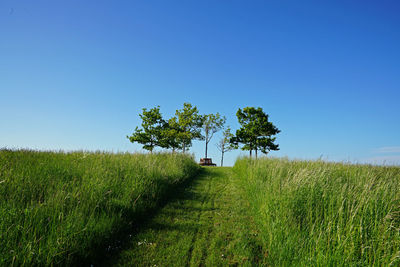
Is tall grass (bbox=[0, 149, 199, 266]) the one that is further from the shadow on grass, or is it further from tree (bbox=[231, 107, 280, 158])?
tree (bbox=[231, 107, 280, 158])

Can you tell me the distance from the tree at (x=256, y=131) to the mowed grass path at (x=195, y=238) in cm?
2677

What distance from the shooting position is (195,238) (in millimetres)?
4125

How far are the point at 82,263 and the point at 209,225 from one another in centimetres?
269

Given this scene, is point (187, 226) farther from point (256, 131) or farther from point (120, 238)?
point (256, 131)

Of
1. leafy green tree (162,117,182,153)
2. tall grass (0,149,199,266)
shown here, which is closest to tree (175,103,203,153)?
leafy green tree (162,117,182,153)

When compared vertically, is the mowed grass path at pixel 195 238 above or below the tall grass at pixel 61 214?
below

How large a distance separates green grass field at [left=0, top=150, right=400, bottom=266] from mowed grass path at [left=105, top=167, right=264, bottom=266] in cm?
2

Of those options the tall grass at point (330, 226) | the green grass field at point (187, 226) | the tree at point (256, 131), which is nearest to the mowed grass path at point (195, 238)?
the green grass field at point (187, 226)

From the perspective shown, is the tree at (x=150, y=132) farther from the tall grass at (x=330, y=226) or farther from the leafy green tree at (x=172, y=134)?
the tall grass at (x=330, y=226)

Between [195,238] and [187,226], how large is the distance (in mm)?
587

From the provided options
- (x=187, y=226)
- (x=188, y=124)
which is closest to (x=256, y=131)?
(x=188, y=124)

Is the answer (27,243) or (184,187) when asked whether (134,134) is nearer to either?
(184,187)

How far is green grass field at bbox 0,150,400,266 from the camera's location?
8.99ft

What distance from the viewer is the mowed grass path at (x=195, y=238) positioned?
3359mm
